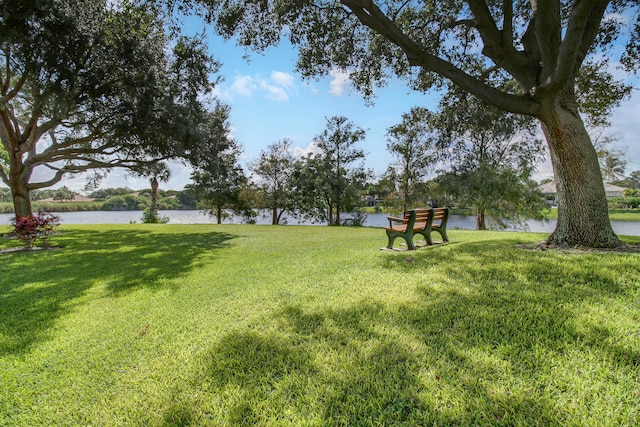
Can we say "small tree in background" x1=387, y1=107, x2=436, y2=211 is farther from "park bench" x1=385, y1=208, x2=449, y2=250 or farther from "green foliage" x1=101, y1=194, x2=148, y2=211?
"green foliage" x1=101, y1=194, x2=148, y2=211

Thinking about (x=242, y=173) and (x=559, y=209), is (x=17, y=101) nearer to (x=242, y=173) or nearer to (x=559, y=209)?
Result: (x=242, y=173)

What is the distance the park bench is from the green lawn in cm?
157

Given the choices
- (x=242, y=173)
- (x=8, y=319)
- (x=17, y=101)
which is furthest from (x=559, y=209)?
(x=242, y=173)

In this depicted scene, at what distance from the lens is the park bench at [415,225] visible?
20.1ft

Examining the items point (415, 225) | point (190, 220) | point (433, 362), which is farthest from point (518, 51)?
point (190, 220)

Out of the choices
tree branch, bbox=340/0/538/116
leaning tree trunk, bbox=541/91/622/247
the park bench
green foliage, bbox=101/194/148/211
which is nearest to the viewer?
leaning tree trunk, bbox=541/91/622/247

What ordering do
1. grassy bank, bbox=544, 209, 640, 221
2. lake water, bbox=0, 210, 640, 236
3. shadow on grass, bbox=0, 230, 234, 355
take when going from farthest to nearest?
1. grassy bank, bbox=544, 209, 640, 221
2. lake water, bbox=0, 210, 640, 236
3. shadow on grass, bbox=0, 230, 234, 355

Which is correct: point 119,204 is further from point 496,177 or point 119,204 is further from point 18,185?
point 496,177

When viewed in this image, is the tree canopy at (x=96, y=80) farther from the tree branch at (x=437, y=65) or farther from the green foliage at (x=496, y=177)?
the green foliage at (x=496, y=177)

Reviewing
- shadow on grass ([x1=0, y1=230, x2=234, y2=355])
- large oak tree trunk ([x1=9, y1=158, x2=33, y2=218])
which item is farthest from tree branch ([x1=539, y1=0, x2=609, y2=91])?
large oak tree trunk ([x1=9, y1=158, x2=33, y2=218])

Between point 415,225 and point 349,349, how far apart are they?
4859mm

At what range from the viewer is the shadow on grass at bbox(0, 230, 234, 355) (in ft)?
12.0

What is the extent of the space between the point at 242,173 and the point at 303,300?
88.8 feet

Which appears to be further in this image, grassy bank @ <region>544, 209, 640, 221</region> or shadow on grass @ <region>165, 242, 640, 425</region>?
grassy bank @ <region>544, 209, 640, 221</region>
